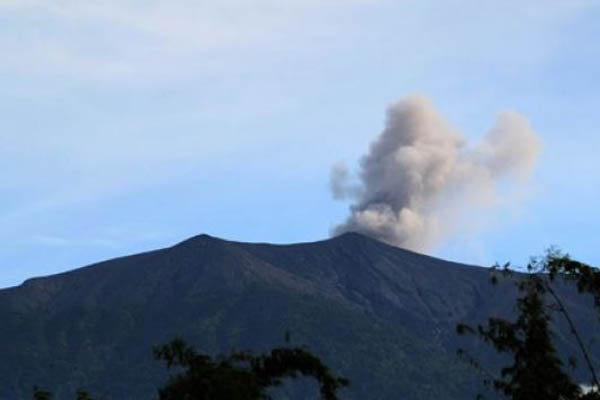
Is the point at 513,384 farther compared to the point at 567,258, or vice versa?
the point at 513,384

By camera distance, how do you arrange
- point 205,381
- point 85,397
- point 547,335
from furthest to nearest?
point 547,335 → point 85,397 → point 205,381

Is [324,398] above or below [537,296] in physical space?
below

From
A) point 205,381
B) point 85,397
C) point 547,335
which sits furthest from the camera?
point 547,335

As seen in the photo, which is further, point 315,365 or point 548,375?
point 548,375

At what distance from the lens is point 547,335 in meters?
28.1

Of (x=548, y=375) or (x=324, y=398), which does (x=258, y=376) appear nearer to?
(x=324, y=398)

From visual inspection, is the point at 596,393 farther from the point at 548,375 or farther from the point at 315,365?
the point at 315,365

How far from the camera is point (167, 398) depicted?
24719 mm

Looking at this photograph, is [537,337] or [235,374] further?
[537,337]

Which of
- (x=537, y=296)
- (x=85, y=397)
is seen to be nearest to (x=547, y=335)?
(x=537, y=296)

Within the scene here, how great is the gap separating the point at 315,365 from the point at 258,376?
46.9 inches

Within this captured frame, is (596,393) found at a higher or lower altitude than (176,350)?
lower

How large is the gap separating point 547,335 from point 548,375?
104cm

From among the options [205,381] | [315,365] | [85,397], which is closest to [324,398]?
[315,365]
